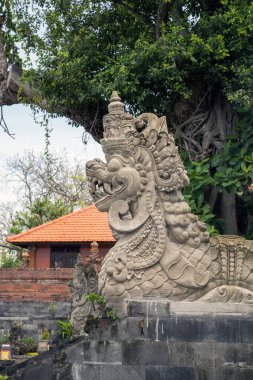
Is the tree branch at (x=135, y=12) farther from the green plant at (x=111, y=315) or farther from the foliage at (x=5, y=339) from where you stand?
the foliage at (x=5, y=339)

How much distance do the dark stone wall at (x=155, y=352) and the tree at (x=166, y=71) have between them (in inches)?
151

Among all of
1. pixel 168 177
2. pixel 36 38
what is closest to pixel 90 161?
pixel 168 177

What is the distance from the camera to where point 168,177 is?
11242mm

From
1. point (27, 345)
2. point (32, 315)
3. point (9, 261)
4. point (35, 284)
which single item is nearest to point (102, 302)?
A: point (27, 345)

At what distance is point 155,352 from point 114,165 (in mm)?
2430

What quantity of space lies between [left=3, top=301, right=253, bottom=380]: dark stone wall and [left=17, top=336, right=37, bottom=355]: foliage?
29.9 feet

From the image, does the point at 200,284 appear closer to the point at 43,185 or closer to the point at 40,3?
the point at 40,3

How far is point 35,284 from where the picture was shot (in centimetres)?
2525

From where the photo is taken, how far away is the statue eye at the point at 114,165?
36.8 feet

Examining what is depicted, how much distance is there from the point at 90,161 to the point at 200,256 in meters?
1.86

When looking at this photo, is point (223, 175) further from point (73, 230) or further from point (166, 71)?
point (73, 230)

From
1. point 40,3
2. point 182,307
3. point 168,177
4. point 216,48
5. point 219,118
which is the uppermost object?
point 40,3

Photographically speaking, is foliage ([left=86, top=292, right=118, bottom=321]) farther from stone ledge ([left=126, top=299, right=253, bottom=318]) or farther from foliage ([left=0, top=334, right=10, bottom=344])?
foliage ([left=0, top=334, right=10, bottom=344])

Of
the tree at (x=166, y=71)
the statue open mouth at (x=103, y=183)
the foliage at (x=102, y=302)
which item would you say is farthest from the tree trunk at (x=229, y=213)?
the foliage at (x=102, y=302)
